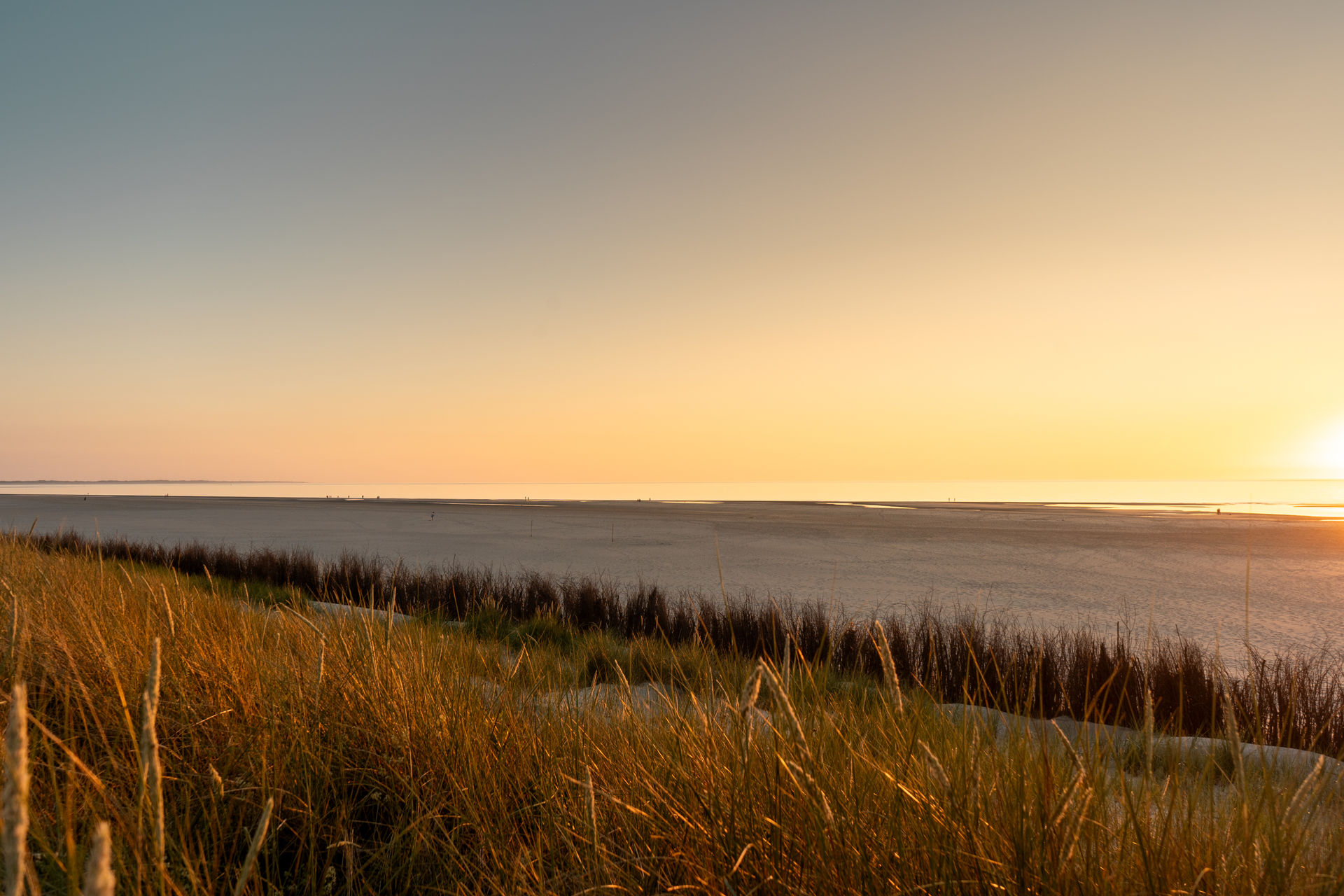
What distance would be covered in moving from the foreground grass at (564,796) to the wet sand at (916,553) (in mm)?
5076

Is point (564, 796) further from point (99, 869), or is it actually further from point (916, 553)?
point (916, 553)

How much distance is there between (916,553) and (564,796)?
63.8 ft

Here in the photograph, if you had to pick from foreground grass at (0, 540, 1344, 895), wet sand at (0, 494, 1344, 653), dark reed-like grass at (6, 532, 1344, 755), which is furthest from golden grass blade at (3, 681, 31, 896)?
wet sand at (0, 494, 1344, 653)

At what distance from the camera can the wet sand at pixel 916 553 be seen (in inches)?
468

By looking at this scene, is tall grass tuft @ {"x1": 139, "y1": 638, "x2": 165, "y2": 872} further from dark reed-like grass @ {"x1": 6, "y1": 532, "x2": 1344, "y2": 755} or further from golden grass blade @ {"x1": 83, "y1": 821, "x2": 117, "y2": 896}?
dark reed-like grass @ {"x1": 6, "y1": 532, "x2": 1344, "y2": 755}

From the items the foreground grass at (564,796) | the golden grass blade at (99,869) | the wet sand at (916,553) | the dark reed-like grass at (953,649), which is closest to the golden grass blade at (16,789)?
the golden grass blade at (99,869)

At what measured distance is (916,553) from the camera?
20438 millimetres

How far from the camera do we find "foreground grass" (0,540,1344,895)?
161 cm

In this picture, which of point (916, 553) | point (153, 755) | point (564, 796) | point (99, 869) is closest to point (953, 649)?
point (564, 796)

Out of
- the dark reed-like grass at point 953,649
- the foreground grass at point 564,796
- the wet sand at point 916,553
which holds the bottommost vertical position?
the wet sand at point 916,553

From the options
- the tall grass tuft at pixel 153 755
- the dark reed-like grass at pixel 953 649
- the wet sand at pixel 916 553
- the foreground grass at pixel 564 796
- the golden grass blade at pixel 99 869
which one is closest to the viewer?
the golden grass blade at pixel 99 869

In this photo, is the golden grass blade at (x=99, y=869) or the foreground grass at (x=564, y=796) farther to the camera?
the foreground grass at (x=564, y=796)

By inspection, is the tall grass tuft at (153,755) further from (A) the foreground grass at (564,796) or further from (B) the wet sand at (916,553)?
(B) the wet sand at (916,553)

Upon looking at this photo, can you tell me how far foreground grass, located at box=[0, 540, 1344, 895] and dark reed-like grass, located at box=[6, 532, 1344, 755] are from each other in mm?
389
